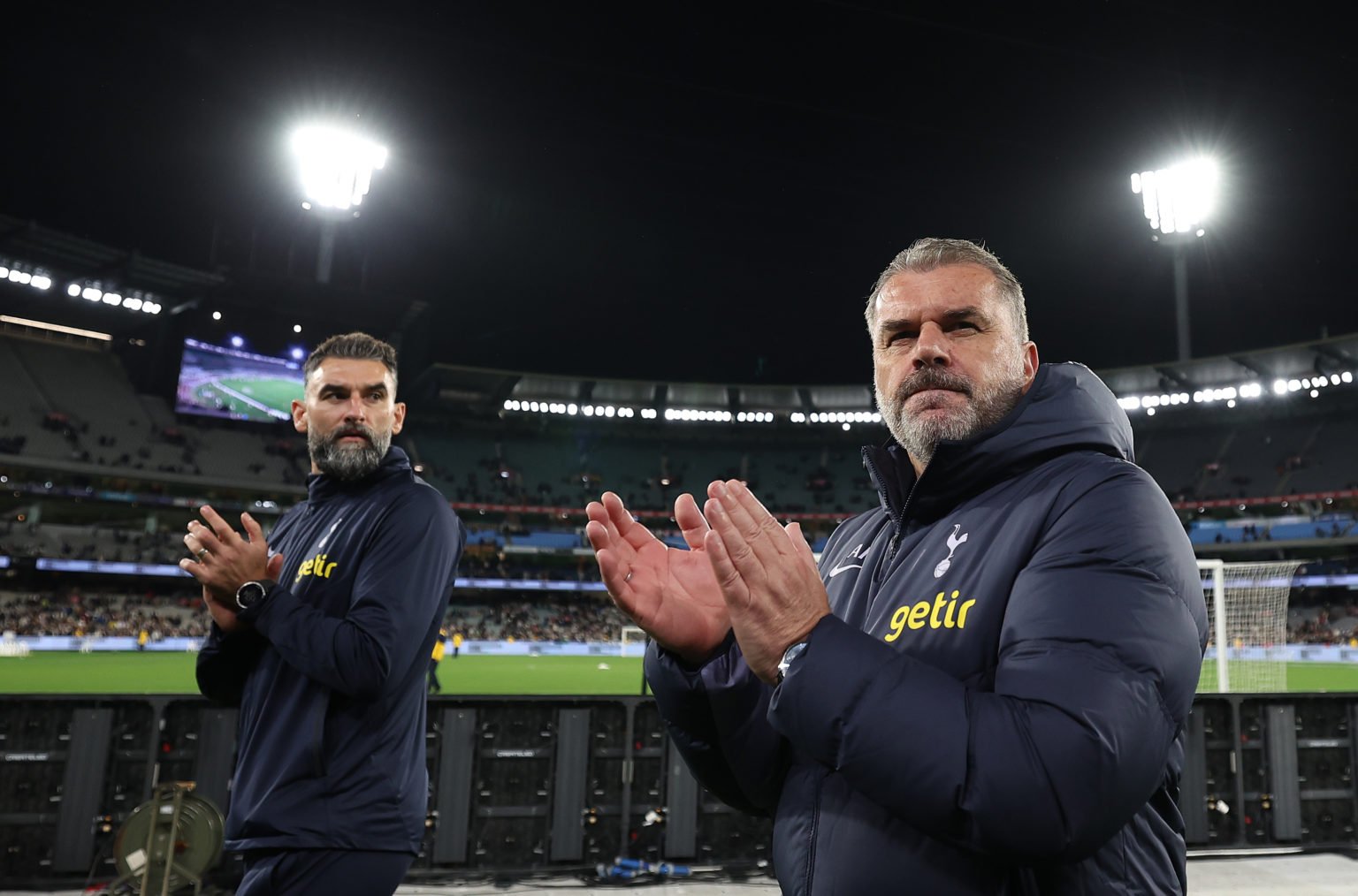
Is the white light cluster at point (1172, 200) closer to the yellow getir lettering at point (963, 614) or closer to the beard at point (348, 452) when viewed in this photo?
the beard at point (348, 452)

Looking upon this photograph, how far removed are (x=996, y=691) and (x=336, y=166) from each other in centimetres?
4307

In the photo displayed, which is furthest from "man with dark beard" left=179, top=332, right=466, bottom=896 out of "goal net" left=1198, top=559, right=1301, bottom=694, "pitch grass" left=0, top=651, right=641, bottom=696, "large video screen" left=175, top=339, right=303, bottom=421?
"large video screen" left=175, top=339, right=303, bottom=421

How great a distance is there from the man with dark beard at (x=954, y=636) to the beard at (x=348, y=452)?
177 cm

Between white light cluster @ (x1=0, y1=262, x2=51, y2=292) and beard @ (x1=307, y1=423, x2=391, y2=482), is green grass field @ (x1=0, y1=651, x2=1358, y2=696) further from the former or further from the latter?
white light cluster @ (x1=0, y1=262, x2=51, y2=292)

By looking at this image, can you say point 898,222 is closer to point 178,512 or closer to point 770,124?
point 770,124

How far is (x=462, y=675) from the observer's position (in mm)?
25750

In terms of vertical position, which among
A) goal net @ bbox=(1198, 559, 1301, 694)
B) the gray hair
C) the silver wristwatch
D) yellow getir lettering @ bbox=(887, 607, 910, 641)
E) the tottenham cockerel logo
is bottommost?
goal net @ bbox=(1198, 559, 1301, 694)

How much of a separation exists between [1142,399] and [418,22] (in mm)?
48207

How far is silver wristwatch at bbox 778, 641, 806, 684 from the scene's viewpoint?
1.20 m

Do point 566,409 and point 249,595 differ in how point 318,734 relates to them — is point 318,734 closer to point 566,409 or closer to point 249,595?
point 249,595

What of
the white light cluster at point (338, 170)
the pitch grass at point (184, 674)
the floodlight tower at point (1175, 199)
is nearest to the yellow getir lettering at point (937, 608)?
the pitch grass at point (184, 674)

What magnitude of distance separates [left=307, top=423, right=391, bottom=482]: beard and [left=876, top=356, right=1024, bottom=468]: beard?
216cm

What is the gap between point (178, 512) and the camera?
1818 inches

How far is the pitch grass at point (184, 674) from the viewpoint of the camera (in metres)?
19.6
